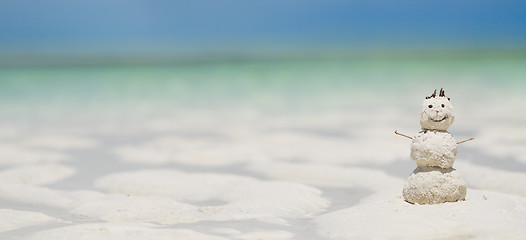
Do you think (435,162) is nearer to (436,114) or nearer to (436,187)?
(436,187)

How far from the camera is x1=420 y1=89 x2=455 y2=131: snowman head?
711cm

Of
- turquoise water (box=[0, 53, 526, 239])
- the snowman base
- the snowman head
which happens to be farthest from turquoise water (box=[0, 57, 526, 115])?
the snowman base

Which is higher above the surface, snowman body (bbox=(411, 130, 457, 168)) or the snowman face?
the snowman face

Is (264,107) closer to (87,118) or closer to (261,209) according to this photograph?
(87,118)

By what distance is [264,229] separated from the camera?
6.78m

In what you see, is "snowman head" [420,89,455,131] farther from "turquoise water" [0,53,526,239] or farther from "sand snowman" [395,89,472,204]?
"turquoise water" [0,53,526,239]

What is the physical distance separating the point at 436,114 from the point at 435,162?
0.51 m

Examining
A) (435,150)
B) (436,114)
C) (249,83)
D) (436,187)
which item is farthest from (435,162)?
(249,83)

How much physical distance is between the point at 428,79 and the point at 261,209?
19.5 meters

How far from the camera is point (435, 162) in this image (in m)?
7.05

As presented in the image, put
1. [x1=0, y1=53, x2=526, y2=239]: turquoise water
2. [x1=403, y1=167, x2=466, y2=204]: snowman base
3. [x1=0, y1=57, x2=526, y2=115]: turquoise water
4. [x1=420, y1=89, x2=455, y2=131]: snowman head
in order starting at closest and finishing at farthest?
[x1=403, y1=167, x2=466, y2=204]: snowman base, [x1=420, y1=89, x2=455, y2=131]: snowman head, [x1=0, y1=53, x2=526, y2=239]: turquoise water, [x1=0, y1=57, x2=526, y2=115]: turquoise water

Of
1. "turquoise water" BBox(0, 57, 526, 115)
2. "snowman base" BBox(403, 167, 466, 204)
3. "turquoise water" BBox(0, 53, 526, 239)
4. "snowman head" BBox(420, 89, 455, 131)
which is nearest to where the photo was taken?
"snowman base" BBox(403, 167, 466, 204)

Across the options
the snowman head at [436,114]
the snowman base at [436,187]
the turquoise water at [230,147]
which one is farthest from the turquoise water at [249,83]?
the snowman base at [436,187]

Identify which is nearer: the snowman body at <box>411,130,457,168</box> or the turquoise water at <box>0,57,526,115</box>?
the snowman body at <box>411,130,457,168</box>
